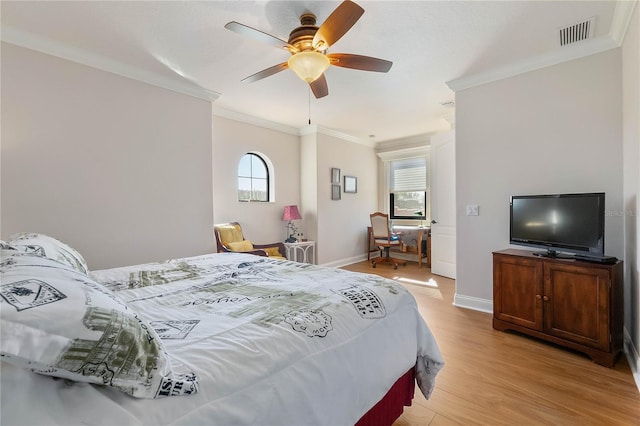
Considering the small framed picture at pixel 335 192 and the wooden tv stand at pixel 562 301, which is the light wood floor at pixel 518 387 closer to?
the wooden tv stand at pixel 562 301

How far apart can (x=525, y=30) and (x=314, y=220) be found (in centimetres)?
372

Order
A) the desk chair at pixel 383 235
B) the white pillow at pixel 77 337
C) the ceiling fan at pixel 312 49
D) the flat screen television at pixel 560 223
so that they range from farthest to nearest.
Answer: the desk chair at pixel 383 235 → the flat screen television at pixel 560 223 → the ceiling fan at pixel 312 49 → the white pillow at pixel 77 337

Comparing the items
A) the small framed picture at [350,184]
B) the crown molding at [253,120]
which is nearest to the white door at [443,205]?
the small framed picture at [350,184]

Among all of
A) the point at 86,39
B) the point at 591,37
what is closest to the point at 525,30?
the point at 591,37

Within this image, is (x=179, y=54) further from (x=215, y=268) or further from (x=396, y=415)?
(x=396, y=415)

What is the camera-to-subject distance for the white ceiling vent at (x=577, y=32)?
224cm

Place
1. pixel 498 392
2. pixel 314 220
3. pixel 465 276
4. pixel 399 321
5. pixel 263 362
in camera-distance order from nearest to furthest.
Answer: pixel 263 362 → pixel 399 321 → pixel 498 392 → pixel 465 276 → pixel 314 220

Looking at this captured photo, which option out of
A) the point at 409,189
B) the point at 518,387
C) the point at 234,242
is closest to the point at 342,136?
the point at 409,189

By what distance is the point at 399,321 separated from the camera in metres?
1.42

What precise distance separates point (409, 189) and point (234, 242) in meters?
3.97

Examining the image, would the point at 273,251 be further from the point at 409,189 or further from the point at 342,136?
the point at 409,189

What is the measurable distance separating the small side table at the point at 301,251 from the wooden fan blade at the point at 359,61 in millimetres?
3085

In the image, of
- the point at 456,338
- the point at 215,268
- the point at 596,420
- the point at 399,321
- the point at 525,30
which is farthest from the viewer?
the point at 456,338

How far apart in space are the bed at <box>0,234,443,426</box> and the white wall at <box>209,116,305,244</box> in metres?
2.54
